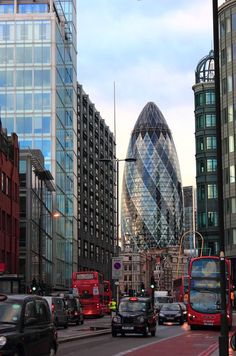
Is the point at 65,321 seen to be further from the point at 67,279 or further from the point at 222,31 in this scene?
the point at 67,279

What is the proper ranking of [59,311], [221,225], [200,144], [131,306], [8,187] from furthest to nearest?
[200,144] → [8,187] → [59,311] → [131,306] → [221,225]

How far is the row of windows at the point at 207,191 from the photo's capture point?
318 feet

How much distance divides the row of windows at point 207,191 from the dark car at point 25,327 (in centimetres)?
8190

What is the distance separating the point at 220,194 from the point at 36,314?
205 inches

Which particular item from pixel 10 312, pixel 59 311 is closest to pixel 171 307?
pixel 59 311

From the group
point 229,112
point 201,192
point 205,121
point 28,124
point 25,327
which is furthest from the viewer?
point 205,121

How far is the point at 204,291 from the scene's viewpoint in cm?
4069

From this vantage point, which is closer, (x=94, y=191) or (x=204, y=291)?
(x=204, y=291)

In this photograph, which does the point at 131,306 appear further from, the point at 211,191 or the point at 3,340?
the point at 211,191

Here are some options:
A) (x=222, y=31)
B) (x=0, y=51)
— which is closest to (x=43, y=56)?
(x=0, y=51)

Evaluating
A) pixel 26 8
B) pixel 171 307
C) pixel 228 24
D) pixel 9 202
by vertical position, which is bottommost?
pixel 171 307

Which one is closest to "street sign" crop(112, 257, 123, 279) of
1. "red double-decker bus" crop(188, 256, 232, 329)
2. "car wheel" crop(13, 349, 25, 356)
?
"red double-decker bus" crop(188, 256, 232, 329)

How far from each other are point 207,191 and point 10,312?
84.6 meters

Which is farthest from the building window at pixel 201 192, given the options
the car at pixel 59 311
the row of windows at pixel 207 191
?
the car at pixel 59 311
